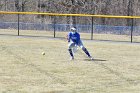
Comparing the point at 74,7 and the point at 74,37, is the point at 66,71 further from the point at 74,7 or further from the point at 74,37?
the point at 74,7

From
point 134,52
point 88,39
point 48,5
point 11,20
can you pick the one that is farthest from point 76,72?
point 48,5

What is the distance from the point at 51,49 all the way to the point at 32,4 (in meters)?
21.1

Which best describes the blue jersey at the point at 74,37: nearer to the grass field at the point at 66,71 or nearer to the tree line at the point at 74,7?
the grass field at the point at 66,71

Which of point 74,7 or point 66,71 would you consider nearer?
point 66,71

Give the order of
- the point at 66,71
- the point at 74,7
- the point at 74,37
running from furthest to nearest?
the point at 74,7 < the point at 74,37 < the point at 66,71

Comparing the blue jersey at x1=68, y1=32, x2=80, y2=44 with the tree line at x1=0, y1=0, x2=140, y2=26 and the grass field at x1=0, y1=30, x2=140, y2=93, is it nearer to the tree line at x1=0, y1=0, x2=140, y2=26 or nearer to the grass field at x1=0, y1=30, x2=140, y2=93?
the grass field at x1=0, y1=30, x2=140, y2=93

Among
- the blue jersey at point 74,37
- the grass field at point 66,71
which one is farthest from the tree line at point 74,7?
the blue jersey at point 74,37

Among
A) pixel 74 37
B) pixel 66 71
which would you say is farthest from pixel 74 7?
pixel 66 71

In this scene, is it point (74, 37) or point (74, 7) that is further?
point (74, 7)

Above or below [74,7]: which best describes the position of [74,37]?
below

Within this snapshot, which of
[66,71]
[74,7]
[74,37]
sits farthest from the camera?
[74,7]

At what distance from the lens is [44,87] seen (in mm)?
12383

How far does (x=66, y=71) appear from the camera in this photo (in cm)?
1571

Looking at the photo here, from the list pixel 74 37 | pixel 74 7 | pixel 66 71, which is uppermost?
pixel 74 7
